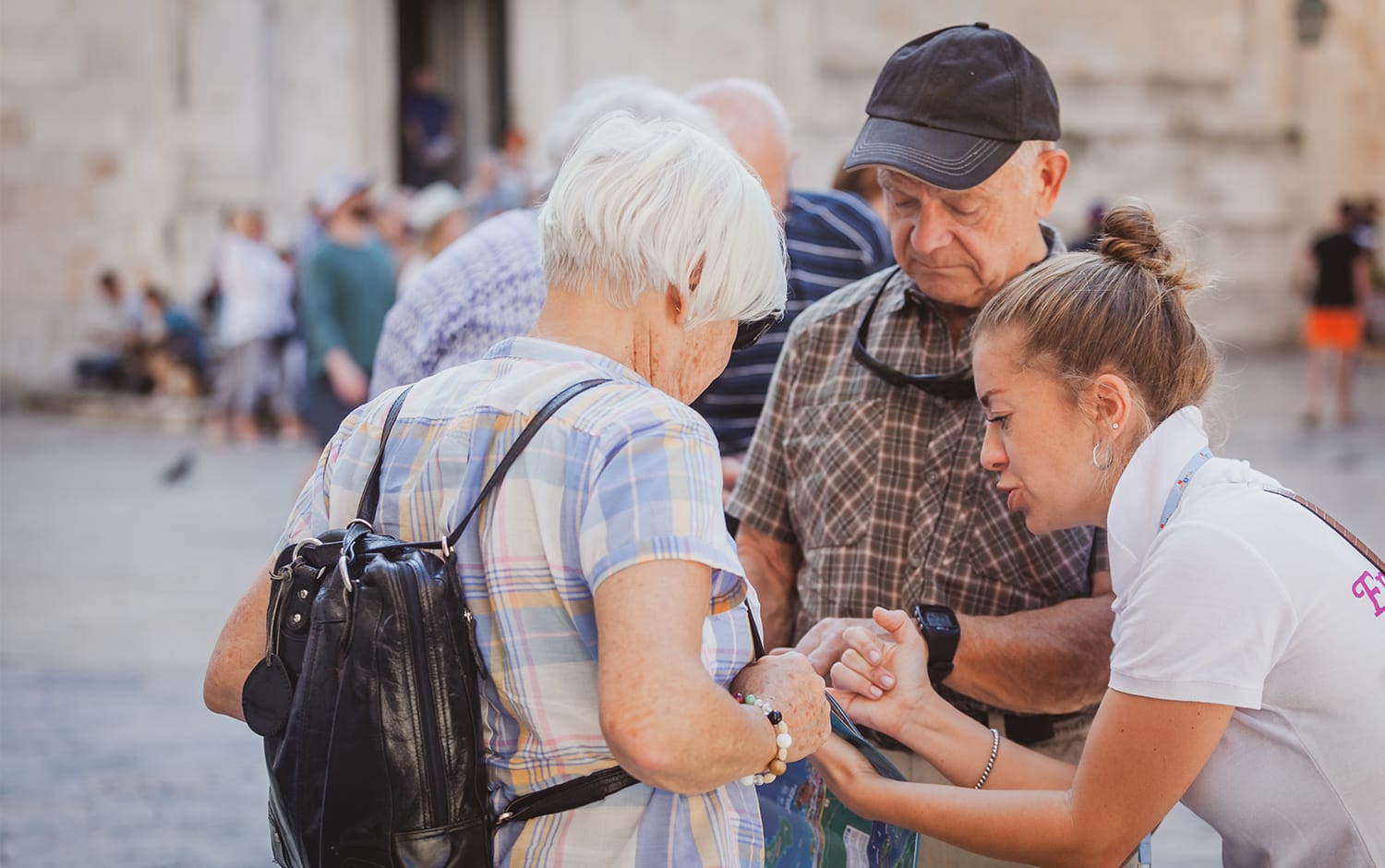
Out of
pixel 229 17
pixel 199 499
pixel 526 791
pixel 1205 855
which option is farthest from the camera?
pixel 229 17

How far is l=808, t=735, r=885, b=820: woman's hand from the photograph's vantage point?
2105 mm

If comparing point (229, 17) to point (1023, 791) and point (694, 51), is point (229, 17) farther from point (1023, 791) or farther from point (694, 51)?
point (1023, 791)

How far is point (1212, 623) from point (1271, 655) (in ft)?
0.31

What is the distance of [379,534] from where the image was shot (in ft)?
5.87

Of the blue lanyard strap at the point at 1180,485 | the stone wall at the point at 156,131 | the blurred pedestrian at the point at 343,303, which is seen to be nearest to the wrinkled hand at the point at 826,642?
the blue lanyard strap at the point at 1180,485

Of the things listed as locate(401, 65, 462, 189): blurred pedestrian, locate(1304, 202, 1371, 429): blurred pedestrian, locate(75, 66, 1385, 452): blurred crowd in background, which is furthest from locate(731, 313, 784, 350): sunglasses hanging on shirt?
locate(401, 65, 462, 189): blurred pedestrian

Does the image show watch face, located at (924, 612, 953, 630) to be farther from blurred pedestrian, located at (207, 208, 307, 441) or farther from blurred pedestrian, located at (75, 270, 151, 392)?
blurred pedestrian, located at (75, 270, 151, 392)

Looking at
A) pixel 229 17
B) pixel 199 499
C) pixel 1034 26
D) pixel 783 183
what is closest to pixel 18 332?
pixel 229 17

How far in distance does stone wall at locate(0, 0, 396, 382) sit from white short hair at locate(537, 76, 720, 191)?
1245 cm

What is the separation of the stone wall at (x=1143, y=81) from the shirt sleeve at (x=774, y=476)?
12.8 m

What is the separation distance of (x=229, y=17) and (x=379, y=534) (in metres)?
14.9

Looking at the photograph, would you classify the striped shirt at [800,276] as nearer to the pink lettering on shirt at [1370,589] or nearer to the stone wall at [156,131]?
the pink lettering on shirt at [1370,589]

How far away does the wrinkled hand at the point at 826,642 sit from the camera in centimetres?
237

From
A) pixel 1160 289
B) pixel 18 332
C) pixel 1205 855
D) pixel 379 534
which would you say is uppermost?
pixel 1160 289
